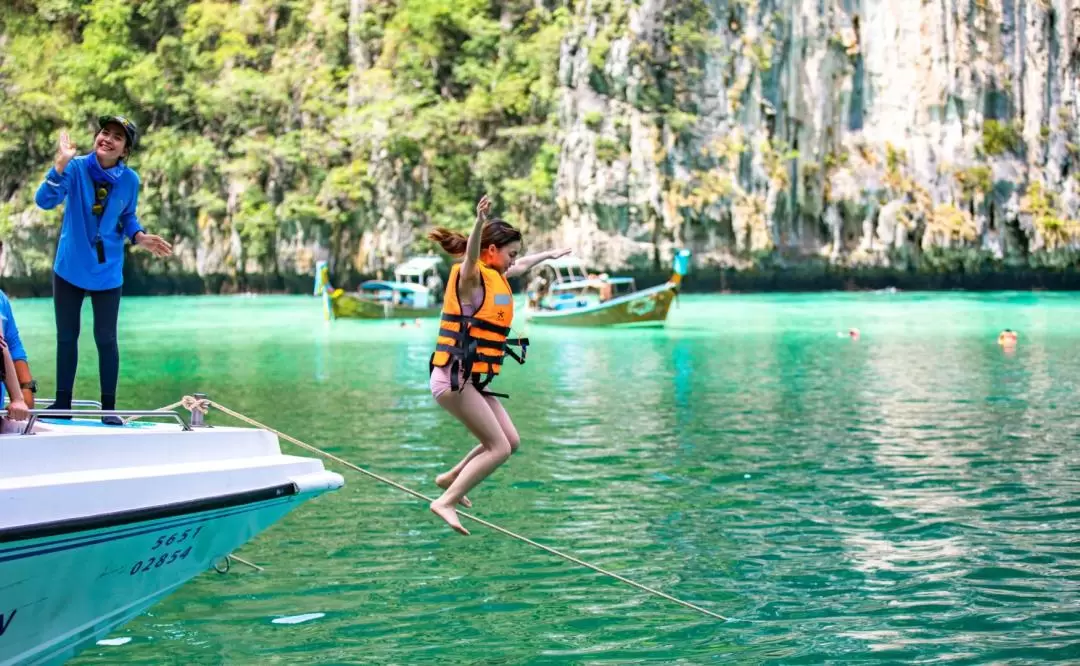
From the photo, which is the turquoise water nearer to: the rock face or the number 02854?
the number 02854

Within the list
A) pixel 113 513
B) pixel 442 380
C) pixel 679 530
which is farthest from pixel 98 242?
pixel 679 530

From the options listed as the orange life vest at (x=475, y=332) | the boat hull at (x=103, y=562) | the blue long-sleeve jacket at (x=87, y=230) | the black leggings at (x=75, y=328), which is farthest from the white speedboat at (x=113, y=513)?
the orange life vest at (x=475, y=332)

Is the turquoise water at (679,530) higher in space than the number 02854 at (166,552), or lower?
lower

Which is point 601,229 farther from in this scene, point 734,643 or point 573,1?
point 734,643

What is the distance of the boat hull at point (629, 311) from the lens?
122 feet

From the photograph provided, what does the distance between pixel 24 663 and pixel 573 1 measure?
60.0 meters

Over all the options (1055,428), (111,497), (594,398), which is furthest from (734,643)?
(594,398)

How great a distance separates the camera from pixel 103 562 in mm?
5551

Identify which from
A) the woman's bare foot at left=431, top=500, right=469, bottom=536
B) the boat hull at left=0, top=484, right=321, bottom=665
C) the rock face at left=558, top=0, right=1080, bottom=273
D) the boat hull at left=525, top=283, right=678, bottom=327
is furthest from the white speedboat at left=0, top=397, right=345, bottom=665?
the rock face at left=558, top=0, right=1080, bottom=273

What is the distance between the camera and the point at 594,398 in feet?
60.1

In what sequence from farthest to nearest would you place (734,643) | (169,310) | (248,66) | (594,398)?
(248,66) → (169,310) → (594,398) → (734,643)

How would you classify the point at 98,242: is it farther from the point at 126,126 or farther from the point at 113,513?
the point at 113,513

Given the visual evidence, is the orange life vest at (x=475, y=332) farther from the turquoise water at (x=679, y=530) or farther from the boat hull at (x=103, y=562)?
the turquoise water at (x=679, y=530)

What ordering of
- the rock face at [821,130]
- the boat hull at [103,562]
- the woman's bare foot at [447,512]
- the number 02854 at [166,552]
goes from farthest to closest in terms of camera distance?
the rock face at [821,130]
the woman's bare foot at [447,512]
the number 02854 at [166,552]
the boat hull at [103,562]
